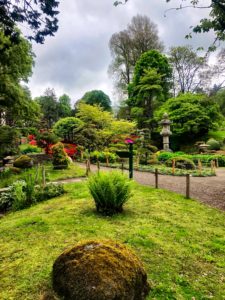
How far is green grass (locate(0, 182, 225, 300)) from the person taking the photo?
3.31 meters

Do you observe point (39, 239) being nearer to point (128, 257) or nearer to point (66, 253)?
point (66, 253)

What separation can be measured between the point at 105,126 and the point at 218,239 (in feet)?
56.3

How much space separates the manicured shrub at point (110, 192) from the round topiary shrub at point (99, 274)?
115 inches

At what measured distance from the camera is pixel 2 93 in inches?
444

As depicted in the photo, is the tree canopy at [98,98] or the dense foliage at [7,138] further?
the tree canopy at [98,98]

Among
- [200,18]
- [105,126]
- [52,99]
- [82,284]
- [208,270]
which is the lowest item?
[208,270]

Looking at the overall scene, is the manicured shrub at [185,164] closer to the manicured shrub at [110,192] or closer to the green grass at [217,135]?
the manicured shrub at [110,192]

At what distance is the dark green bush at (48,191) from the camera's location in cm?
821

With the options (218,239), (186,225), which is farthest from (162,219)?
(218,239)

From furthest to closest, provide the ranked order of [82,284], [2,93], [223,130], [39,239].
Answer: [223,130], [2,93], [39,239], [82,284]

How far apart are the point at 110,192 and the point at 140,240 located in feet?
5.43

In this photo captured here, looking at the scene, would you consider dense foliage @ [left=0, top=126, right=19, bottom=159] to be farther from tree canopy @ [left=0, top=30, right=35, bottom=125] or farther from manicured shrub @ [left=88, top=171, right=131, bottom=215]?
manicured shrub @ [left=88, top=171, right=131, bottom=215]

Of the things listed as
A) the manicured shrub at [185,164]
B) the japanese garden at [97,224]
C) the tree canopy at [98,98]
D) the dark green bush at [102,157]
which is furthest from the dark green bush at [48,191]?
the tree canopy at [98,98]

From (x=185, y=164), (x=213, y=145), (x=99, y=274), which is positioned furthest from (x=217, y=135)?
(x=99, y=274)
